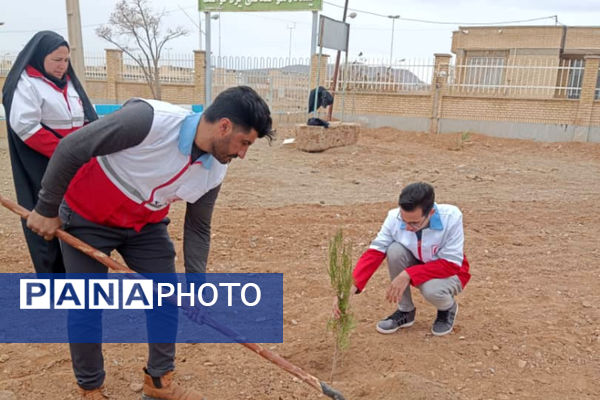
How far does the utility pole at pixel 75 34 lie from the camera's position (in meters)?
6.33

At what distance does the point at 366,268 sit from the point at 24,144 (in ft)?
→ 6.75

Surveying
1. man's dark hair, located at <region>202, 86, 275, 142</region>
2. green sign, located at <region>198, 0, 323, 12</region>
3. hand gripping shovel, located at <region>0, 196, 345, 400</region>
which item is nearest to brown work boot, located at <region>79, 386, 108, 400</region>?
hand gripping shovel, located at <region>0, 196, 345, 400</region>

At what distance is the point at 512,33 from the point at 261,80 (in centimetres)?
1687

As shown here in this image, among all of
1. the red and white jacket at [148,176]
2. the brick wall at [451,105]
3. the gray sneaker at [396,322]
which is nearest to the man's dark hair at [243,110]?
the red and white jacket at [148,176]

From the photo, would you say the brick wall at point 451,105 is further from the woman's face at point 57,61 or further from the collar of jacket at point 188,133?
the collar of jacket at point 188,133

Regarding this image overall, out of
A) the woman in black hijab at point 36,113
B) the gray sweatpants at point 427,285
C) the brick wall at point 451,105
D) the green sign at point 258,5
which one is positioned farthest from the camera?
the brick wall at point 451,105

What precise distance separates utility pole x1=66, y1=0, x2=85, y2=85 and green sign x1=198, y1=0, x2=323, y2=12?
9.38 metres

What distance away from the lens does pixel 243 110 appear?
6.71 feet

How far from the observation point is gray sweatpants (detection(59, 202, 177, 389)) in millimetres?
2377

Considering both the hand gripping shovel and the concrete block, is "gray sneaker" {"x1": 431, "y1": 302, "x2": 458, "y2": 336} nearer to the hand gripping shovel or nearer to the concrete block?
the hand gripping shovel

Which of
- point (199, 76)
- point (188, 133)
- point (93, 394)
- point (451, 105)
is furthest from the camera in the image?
point (199, 76)

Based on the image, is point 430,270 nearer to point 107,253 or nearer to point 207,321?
point 207,321

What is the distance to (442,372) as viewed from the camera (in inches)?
120

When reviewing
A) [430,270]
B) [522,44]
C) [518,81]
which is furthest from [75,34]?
[522,44]
